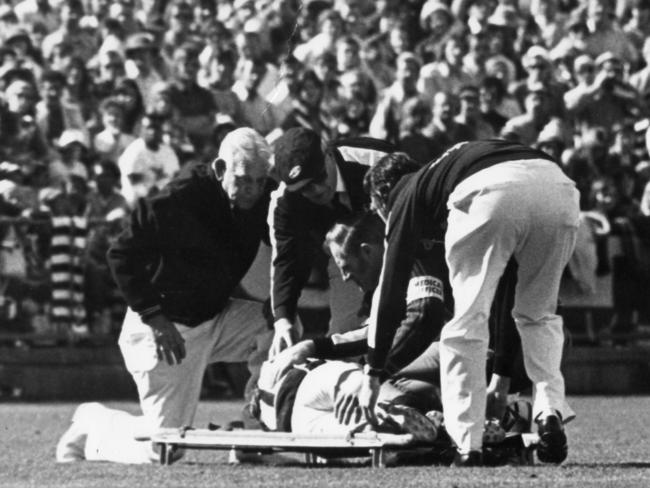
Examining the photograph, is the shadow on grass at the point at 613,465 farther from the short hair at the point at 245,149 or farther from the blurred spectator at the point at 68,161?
the blurred spectator at the point at 68,161

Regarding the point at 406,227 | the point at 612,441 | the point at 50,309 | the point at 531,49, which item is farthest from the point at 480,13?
the point at 406,227

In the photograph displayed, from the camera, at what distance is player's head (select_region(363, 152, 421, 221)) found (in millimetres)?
8602

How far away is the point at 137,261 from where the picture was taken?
31.9 ft

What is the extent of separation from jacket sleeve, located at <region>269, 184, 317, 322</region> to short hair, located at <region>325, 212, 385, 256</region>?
63 cm

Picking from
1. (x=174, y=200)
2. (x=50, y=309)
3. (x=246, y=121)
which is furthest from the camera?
(x=246, y=121)

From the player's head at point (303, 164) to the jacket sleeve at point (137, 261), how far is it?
744 mm

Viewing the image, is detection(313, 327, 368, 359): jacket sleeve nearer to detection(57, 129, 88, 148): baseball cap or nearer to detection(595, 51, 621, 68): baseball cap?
detection(57, 129, 88, 148): baseball cap

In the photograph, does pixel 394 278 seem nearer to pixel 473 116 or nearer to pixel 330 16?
pixel 473 116

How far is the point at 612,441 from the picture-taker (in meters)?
11.1

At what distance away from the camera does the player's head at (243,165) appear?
9.54m

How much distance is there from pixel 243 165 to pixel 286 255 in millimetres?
742

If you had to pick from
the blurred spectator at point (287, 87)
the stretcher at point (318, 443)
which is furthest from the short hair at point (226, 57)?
the stretcher at point (318, 443)

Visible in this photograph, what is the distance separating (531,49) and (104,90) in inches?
175

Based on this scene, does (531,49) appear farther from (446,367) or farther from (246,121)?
(446,367)
